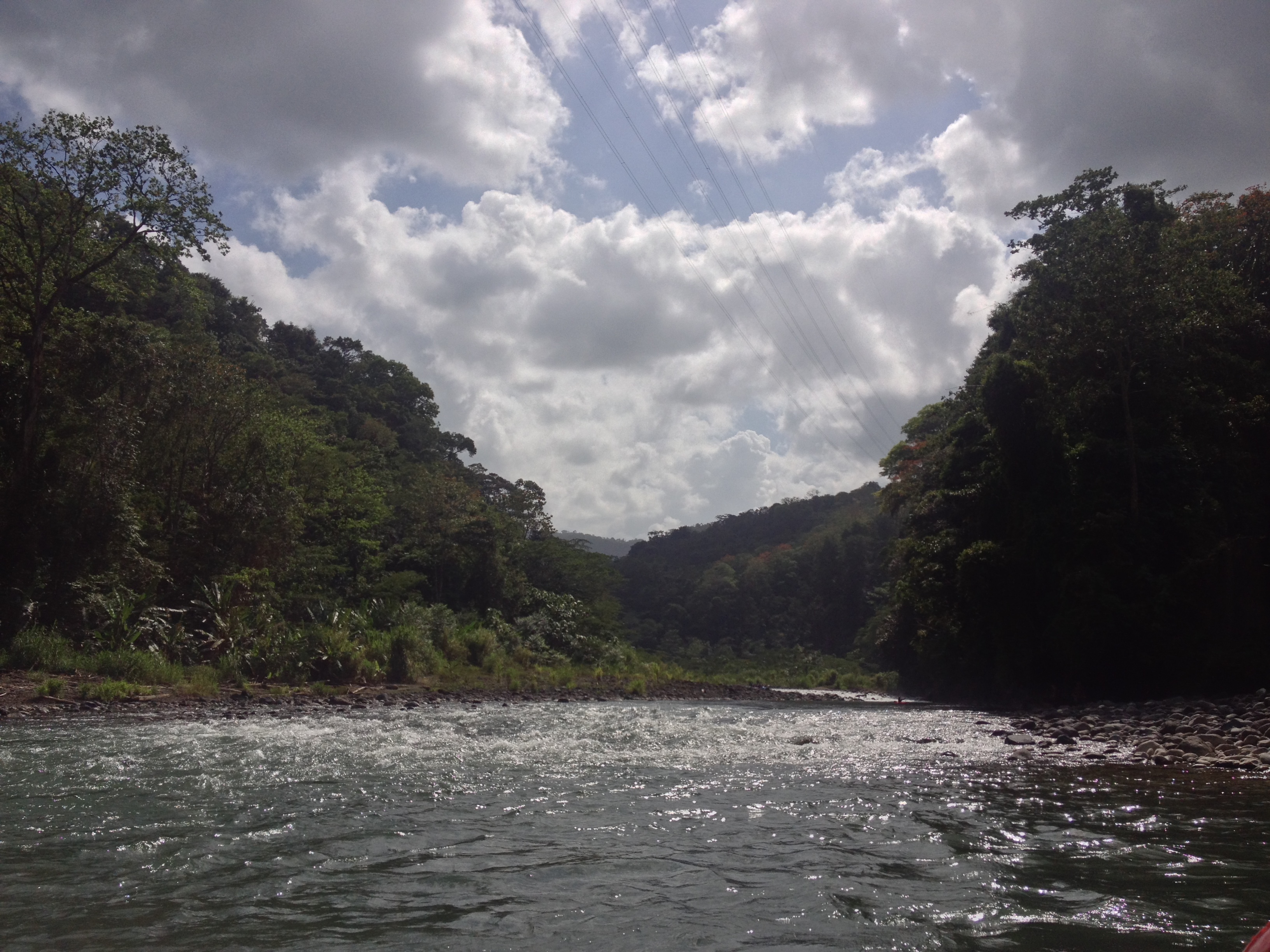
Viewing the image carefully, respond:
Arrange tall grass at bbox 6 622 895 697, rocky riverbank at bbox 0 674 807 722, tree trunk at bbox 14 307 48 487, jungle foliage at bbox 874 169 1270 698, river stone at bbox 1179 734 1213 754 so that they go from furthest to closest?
jungle foliage at bbox 874 169 1270 698 < tree trunk at bbox 14 307 48 487 < tall grass at bbox 6 622 895 697 < rocky riverbank at bbox 0 674 807 722 < river stone at bbox 1179 734 1213 754

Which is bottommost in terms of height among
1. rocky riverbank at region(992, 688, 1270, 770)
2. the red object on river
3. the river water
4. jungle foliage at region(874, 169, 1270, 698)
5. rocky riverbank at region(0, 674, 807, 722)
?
rocky riverbank at region(0, 674, 807, 722)

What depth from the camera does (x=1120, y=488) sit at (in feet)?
71.6

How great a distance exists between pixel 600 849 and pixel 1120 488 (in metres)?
20.4

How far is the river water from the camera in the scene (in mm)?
4699

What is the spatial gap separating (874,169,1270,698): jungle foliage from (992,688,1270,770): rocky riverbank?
290cm

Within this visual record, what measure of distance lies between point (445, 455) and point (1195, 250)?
51173mm

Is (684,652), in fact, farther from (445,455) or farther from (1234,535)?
(1234,535)

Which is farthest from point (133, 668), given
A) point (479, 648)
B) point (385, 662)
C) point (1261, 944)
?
point (1261, 944)

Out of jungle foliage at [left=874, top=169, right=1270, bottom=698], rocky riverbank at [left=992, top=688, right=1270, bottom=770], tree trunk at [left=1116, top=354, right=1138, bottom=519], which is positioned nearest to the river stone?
rocky riverbank at [left=992, top=688, right=1270, bottom=770]

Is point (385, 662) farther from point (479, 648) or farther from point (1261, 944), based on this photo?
point (1261, 944)

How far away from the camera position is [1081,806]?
320 inches

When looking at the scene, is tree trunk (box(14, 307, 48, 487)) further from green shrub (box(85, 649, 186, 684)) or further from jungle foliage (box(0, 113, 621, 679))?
green shrub (box(85, 649, 186, 684))

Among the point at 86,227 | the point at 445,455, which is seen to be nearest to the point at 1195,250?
the point at 86,227

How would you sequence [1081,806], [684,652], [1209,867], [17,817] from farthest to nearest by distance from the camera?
[684,652] < [1081,806] < [17,817] < [1209,867]
